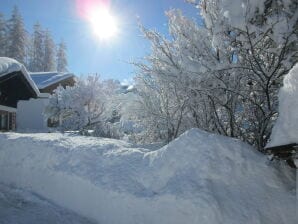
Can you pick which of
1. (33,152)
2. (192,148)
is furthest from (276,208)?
(33,152)

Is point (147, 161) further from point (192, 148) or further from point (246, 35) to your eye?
point (246, 35)

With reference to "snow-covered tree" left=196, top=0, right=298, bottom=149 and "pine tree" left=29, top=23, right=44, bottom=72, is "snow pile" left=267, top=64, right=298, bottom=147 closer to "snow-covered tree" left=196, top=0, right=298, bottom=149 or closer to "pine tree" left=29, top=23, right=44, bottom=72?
"snow-covered tree" left=196, top=0, right=298, bottom=149

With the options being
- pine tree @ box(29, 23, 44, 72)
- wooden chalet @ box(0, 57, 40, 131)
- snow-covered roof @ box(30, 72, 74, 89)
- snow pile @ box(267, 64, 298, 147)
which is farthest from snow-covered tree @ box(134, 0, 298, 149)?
pine tree @ box(29, 23, 44, 72)

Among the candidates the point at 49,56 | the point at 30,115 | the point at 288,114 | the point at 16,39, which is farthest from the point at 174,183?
the point at 49,56

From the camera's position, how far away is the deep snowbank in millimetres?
4168

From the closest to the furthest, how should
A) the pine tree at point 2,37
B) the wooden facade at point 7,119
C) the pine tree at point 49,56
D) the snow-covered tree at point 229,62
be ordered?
the snow-covered tree at point 229,62 → the wooden facade at point 7,119 → the pine tree at point 2,37 → the pine tree at point 49,56

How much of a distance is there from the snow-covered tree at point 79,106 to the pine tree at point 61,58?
137ft

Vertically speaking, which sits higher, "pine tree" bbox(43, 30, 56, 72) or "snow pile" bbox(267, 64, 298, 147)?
"pine tree" bbox(43, 30, 56, 72)

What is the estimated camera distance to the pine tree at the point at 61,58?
54.8m

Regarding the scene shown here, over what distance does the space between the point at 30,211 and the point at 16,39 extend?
4436 centimetres

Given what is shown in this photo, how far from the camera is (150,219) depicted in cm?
443

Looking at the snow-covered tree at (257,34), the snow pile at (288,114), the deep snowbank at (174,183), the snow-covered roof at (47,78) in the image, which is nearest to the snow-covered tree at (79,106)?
the deep snowbank at (174,183)

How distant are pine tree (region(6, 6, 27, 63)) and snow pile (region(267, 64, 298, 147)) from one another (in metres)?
45.1

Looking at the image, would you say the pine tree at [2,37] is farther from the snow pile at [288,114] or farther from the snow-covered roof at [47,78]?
the snow pile at [288,114]
